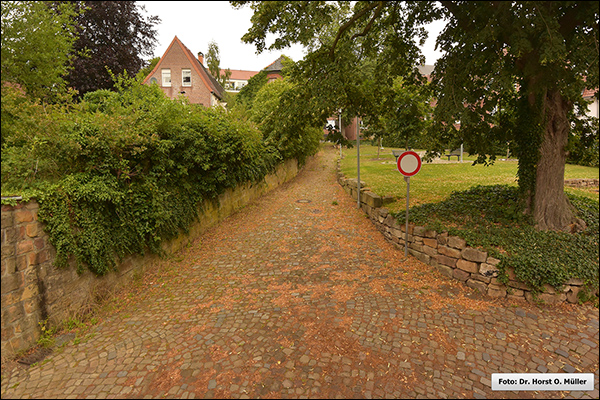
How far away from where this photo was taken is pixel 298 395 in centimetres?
348

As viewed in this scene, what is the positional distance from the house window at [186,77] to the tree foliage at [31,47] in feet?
81.5

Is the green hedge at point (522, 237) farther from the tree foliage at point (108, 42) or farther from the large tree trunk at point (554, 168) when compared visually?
the tree foliage at point (108, 42)

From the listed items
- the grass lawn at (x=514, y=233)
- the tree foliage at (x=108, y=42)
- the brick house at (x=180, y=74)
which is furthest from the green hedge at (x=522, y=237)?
the brick house at (x=180, y=74)

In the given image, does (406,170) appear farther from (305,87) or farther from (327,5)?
(327,5)

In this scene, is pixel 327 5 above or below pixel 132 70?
below

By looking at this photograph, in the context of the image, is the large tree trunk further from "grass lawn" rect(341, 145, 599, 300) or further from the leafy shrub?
the leafy shrub

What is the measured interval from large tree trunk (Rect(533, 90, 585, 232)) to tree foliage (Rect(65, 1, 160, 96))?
15550 millimetres

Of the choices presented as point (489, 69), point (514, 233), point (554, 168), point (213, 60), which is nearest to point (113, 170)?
point (489, 69)

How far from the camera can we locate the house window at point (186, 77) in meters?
28.6

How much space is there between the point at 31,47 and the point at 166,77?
26.5 meters

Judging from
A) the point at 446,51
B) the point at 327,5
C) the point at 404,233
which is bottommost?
the point at 404,233

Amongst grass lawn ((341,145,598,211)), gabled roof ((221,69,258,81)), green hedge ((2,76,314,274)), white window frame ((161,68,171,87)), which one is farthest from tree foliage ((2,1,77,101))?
gabled roof ((221,69,258,81))

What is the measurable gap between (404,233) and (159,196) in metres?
5.70

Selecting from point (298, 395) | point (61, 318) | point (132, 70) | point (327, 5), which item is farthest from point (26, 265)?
point (132, 70)
